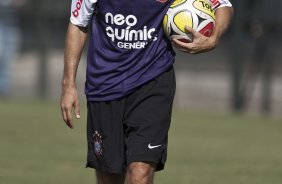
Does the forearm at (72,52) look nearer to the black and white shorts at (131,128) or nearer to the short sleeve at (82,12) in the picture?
the short sleeve at (82,12)

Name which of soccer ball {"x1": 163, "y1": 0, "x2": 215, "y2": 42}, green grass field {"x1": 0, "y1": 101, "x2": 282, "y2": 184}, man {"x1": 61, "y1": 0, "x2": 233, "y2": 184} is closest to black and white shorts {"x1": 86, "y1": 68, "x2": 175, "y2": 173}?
man {"x1": 61, "y1": 0, "x2": 233, "y2": 184}

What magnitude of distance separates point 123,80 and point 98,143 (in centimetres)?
46

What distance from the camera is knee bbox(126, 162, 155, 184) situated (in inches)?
255

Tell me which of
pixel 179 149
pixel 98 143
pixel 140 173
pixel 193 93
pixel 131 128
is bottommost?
pixel 179 149

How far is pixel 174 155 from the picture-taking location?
1234 centimetres

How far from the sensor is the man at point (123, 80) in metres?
6.66

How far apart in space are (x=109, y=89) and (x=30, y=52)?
1503 centimetres

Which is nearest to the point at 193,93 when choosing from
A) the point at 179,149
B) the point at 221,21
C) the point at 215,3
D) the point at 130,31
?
the point at 179,149

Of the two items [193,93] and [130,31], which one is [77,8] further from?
[193,93]

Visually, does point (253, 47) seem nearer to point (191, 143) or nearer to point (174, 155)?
point (191, 143)

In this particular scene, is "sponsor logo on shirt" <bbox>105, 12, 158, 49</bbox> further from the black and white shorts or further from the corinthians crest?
the corinthians crest

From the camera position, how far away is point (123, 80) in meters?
6.75

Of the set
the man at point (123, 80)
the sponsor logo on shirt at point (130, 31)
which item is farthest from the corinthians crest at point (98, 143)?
the sponsor logo on shirt at point (130, 31)

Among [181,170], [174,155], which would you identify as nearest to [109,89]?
[181,170]
